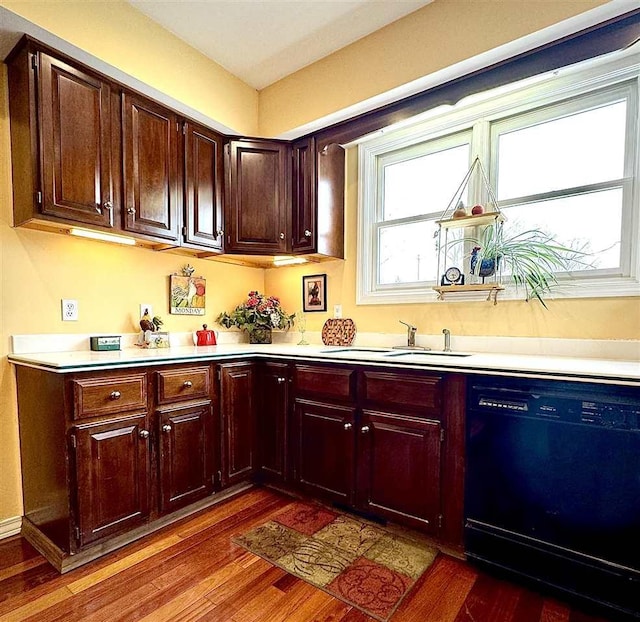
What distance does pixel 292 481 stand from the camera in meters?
2.36

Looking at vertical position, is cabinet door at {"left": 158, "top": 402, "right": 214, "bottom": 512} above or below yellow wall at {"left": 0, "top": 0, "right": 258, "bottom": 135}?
below

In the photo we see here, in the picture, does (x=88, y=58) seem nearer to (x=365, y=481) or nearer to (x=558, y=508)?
(x=365, y=481)

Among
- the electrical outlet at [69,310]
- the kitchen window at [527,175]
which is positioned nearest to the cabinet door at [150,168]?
the electrical outlet at [69,310]

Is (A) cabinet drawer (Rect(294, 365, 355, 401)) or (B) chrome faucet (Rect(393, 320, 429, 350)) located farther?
(B) chrome faucet (Rect(393, 320, 429, 350))

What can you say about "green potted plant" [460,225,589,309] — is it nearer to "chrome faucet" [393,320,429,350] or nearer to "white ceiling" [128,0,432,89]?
"chrome faucet" [393,320,429,350]

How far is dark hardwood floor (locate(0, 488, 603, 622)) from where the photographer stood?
1437 mm

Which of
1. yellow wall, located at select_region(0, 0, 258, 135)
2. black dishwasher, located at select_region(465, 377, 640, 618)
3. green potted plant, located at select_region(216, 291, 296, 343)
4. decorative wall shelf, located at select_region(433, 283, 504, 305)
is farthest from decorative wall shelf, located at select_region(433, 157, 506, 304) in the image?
yellow wall, located at select_region(0, 0, 258, 135)

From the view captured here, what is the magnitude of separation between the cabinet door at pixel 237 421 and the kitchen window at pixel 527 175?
1047 millimetres

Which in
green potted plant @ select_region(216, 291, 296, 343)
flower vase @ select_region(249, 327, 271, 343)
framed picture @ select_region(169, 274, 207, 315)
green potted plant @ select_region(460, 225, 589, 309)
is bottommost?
flower vase @ select_region(249, 327, 271, 343)

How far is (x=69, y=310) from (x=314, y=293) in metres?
1.69

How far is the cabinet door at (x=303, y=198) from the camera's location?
275 cm

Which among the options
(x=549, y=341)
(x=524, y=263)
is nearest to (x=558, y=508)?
(x=549, y=341)

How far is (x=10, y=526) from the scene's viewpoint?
1.99 m

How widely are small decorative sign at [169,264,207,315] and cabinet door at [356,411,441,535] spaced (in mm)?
1579
